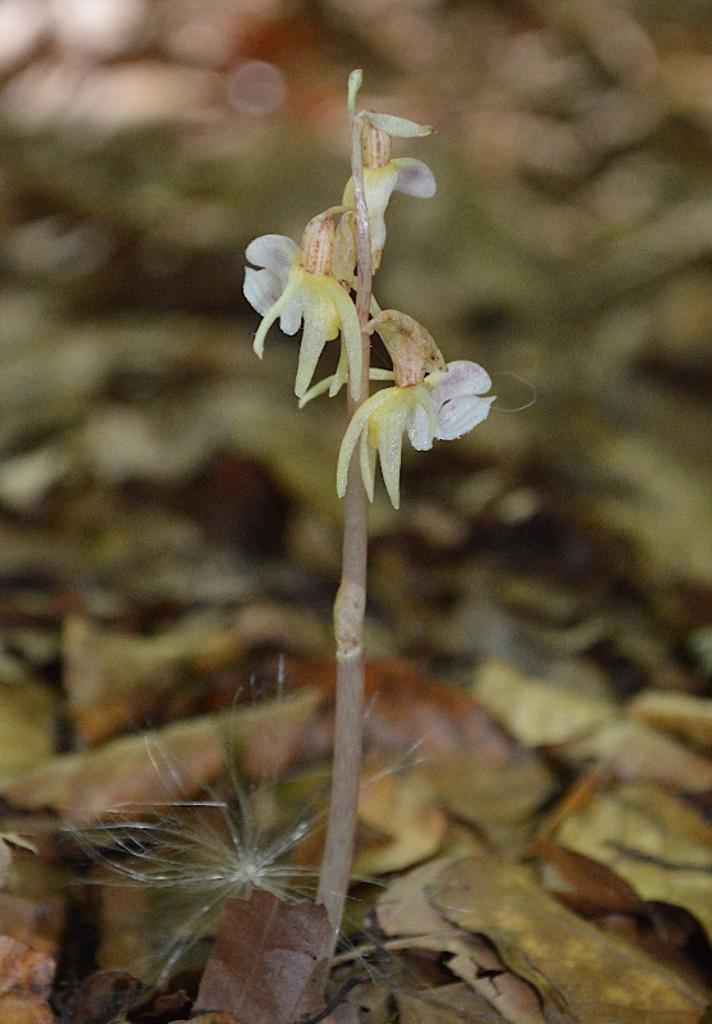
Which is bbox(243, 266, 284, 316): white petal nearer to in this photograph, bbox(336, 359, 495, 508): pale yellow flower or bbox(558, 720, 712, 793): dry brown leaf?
bbox(336, 359, 495, 508): pale yellow flower

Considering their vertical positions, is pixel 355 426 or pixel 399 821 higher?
pixel 355 426

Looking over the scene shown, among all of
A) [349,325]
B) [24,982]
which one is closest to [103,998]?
[24,982]

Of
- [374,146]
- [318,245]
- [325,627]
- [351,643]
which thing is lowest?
[325,627]

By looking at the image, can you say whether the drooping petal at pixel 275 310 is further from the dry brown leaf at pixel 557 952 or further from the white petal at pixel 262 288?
the dry brown leaf at pixel 557 952

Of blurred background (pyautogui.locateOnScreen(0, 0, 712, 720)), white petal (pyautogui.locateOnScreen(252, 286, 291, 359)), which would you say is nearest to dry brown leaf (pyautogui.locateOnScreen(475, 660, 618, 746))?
blurred background (pyautogui.locateOnScreen(0, 0, 712, 720))

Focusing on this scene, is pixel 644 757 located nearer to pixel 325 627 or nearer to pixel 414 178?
pixel 325 627

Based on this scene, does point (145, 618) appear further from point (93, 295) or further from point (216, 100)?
point (216, 100)

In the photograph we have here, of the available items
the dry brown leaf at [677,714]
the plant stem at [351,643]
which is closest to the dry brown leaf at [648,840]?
the dry brown leaf at [677,714]
